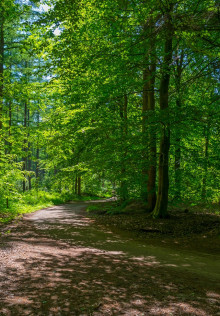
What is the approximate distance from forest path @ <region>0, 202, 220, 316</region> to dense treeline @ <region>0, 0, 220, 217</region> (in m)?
3.74

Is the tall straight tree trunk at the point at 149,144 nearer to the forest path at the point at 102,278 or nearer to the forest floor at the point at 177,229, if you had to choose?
the forest floor at the point at 177,229

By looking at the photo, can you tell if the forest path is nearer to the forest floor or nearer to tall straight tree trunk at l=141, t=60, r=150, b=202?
the forest floor

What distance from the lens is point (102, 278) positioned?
479 centimetres

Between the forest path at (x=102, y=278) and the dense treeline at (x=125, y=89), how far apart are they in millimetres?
3744

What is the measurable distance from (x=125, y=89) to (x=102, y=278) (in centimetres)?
913

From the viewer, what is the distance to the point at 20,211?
14.1 meters

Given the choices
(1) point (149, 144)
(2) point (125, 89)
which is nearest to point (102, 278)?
(1) point (149, 144)

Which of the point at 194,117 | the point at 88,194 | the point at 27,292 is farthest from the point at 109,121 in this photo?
the point at 88,194

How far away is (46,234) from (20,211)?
5635mm

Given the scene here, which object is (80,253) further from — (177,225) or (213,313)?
(177,225)

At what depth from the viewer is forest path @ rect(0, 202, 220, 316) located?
354 centimetres

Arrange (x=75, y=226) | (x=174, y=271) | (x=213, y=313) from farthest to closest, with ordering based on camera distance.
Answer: (x=75, y=226)
(x=174, y=271)
(x=213, y=313)

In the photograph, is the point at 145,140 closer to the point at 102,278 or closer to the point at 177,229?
the point at 177,229

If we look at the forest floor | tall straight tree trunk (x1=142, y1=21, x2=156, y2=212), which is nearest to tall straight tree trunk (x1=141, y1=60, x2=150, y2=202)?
tall straight tree trunk (x1=142, y1=21, x2=156, y2=212)
